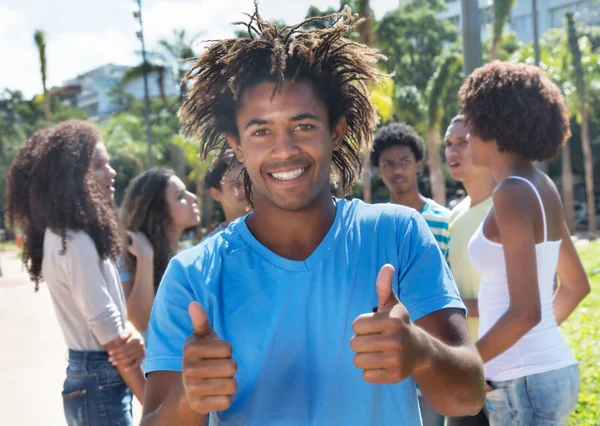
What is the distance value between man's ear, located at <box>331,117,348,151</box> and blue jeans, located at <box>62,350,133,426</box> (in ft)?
5.61

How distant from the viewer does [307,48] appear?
2.19m

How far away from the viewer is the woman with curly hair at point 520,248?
2705 millimetres

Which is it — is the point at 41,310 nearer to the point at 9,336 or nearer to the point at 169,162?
the point at 9,336

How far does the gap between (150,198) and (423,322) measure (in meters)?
3.24

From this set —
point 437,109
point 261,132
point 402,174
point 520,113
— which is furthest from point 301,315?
point 437,109

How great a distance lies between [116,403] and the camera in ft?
11.1

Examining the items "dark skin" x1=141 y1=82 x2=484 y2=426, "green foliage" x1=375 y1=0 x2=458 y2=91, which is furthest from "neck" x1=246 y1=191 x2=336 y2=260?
"green foliage" x1=375 y1=0 x2=458 y2=91

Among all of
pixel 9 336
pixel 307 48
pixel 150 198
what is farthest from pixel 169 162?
pixel 307 48

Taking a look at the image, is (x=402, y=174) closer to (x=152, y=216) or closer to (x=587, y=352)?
(x=152, y=216)

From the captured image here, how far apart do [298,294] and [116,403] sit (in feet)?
5.96

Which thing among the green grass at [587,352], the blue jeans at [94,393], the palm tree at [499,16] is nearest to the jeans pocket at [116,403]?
the blue jeans at [94,393]

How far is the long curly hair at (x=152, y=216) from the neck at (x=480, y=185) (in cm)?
199

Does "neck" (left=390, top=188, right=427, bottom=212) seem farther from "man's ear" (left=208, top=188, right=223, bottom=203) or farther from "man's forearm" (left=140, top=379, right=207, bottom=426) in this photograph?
"man's forearm" (left=140, top=379, right=207, bottom=426)

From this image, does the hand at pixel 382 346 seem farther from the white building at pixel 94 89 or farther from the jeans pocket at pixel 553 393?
the white building at pixel 94 89
